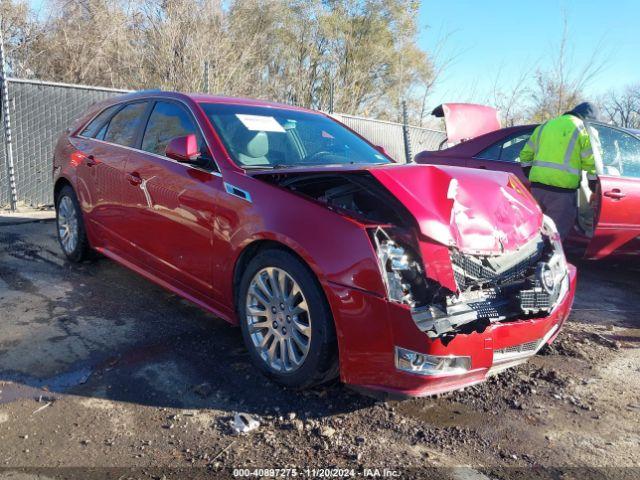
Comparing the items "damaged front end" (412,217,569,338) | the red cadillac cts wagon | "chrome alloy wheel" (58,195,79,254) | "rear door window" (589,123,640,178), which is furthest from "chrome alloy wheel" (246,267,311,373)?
"rear door window" (589,123,640,178)

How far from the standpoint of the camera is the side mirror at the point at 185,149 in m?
3.48

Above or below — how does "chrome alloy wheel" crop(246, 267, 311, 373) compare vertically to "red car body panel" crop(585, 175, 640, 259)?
below

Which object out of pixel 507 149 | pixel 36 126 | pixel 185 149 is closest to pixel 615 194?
pixel 507 149

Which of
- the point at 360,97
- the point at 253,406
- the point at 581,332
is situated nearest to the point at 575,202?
the point at 581,332

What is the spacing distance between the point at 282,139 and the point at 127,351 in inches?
70.3

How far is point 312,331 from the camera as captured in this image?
110 inches

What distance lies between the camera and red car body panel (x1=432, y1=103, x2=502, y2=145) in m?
7.72

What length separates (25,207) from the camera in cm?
823

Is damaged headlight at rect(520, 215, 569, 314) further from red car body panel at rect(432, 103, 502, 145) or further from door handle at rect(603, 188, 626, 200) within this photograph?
red car body panel at rect(432, 103, 502, 145)

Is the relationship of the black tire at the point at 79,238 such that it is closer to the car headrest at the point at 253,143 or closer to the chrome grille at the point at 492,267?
the car headrest at the point at 253,143

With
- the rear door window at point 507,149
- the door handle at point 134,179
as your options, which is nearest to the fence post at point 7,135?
the door handle at point 134,179

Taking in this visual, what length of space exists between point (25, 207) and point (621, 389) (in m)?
8.11

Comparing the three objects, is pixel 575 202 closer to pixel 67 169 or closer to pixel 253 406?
pixel 253 406

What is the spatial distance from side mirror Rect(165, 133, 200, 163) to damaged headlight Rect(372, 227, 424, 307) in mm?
1451
